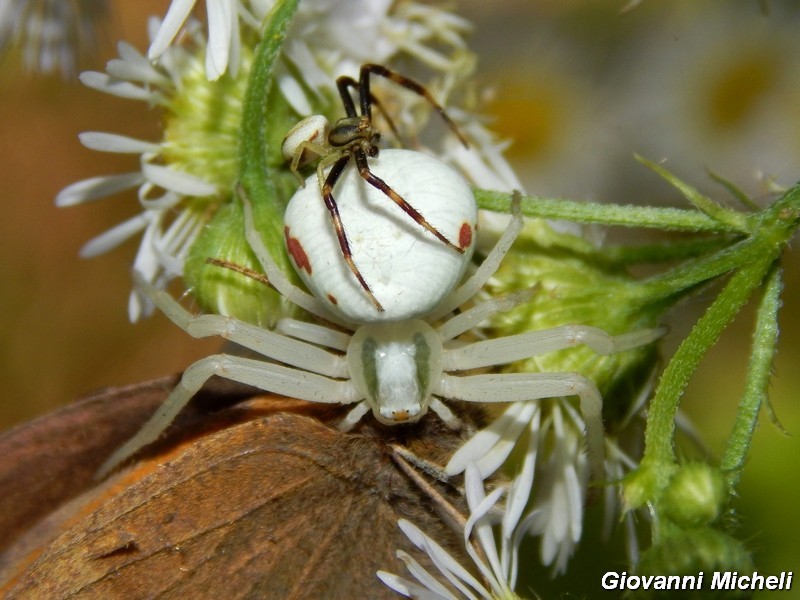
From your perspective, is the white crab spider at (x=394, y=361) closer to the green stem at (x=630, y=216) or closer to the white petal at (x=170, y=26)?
the green stem at (x=630, y=216)

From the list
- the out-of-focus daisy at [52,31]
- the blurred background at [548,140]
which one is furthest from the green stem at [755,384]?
the out-of-focus daisy at [52,31]

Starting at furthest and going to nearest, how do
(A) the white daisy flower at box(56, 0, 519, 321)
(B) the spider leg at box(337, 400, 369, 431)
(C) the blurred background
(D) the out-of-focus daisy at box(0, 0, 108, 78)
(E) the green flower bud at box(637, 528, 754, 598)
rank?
1. (C) the blurred background
2. (D) the out-of-focus daisy at box(0, 0, 108, 78)
3. (A) the white daisy flower at box(56, 0, 519, 321)
4. (B) the spider leg at box(337, 400, 369, 431)
5. (E) the green flower bud at box(637, 528, 754, 598)

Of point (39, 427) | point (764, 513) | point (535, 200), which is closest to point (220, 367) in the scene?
point (39, 427)

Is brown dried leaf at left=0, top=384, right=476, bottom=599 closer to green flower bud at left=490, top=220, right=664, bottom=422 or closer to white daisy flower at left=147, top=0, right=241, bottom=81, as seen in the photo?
green flower bud at left=490, top=220, right=664, bottom=422

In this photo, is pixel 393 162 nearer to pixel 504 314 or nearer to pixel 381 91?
pixel 504 314

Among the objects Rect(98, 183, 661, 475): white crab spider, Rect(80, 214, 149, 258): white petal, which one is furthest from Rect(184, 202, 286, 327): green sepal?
Rect(80, 214, 149, 258): white petal
